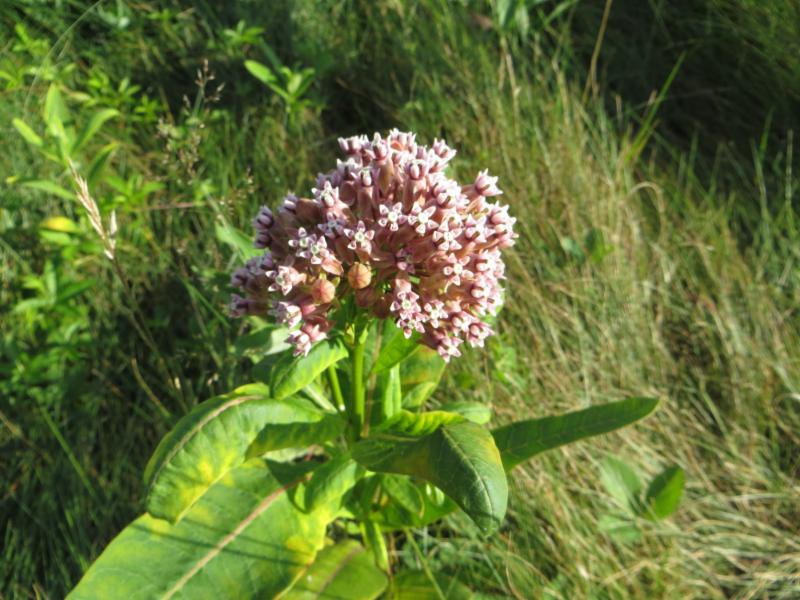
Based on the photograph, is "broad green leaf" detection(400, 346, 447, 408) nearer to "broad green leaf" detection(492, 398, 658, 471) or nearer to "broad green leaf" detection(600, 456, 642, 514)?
"broad green leaf" detection(492, 398, 658, 471)

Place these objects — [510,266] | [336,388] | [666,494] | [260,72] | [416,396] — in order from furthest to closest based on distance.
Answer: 1. [260,72]
2. [510,266]
3. [666,494]
4. [416,396]
5. [336,388]

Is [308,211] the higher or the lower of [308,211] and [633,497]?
the higher

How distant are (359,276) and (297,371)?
25 cm

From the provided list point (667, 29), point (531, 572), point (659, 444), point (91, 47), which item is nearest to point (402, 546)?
point (531, 572)

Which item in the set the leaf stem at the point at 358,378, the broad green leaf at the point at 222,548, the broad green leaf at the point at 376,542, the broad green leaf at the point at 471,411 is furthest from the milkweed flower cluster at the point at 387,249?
the broad green leaf at the point at 376,542

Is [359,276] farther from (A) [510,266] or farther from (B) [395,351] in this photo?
(A) [510,266]

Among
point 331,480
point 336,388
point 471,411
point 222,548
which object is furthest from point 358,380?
point 222,548

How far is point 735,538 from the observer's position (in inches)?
101

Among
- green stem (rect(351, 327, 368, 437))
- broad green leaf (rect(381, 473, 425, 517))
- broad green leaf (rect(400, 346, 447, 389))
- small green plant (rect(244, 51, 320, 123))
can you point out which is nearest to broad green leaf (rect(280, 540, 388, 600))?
broad green leaf (rect(381, 473, 425, 517))

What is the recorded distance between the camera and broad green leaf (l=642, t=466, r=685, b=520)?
7.93ft

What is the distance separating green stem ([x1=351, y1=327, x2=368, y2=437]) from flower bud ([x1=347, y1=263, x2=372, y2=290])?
0.58ft

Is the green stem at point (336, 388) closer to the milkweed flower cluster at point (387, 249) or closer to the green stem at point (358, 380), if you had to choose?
the green stem at point (358, 380)

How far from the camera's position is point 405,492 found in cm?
192

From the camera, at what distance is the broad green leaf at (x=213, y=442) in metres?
→ 1.61
